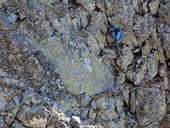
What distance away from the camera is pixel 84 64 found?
17.9 m

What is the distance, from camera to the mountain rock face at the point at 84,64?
579 inches

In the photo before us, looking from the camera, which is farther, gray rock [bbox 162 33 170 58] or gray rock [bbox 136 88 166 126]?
gray rock [bbox 162 33 170 58]

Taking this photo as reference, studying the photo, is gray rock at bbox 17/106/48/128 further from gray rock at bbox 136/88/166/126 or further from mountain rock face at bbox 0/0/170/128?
gray rock at bbox 136/88/166/126

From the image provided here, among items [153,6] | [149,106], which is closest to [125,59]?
[149,106]

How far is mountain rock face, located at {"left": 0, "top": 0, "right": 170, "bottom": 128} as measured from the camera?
14.7 m

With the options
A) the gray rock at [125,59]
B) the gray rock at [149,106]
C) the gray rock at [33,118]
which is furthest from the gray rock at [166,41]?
the gray rock at [33,118]

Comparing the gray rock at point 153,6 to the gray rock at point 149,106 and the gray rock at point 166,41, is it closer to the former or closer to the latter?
the gray rock at point 166,41

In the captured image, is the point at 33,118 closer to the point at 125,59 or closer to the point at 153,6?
the point at 125,59

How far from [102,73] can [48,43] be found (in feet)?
10.1

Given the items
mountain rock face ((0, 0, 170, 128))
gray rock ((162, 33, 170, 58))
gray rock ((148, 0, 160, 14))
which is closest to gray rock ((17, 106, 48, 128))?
mountain rock face ((0, 0, 170, 128))

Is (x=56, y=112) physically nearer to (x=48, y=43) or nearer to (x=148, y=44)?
(x=48, y=43)

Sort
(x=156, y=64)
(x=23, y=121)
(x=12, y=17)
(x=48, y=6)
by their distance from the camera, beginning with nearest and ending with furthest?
(x=23, y=121) → (x=12, y=17) → (x=48, y=6) → (x=156, y=64)

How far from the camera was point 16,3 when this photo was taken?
1714 centimetres

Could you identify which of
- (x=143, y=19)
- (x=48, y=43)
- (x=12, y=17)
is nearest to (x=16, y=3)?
(x=12, y=17)
